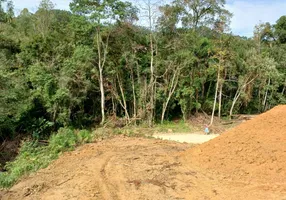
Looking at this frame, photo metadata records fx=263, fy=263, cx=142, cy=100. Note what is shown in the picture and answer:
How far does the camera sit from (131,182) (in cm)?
512

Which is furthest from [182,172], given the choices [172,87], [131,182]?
[172,87]

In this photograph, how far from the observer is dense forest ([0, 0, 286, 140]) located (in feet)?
44.3

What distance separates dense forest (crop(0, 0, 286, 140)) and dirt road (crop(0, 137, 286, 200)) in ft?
20.0

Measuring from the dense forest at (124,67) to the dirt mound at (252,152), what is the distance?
27.5 feet

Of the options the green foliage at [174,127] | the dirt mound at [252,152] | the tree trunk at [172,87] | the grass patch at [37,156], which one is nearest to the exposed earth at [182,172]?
the dirt mound at [252,152]

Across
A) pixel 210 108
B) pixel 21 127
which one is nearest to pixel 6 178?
pixel 21 127

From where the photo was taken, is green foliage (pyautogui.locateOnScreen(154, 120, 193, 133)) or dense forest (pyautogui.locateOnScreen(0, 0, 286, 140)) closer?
dense forest (pyautogui.locateOnScreen(0, 0, 286, 140))

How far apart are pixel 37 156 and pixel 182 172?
432cm

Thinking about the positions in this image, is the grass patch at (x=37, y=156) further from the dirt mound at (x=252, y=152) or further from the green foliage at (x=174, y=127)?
the green foliage at (x=174, y=127)

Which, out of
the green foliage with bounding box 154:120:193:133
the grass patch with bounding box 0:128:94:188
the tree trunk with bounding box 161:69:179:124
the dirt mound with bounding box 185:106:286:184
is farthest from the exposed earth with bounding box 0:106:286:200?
the tree trunk with bounding box 161:69:179:124

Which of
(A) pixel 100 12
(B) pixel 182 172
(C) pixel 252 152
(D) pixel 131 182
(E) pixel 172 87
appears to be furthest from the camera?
(E) pixel 172 87

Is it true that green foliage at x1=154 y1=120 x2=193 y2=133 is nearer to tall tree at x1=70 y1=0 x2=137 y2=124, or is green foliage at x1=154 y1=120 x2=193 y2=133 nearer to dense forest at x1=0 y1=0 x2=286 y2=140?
dense forest at x1=0 y1=0 x2=286 y2=140

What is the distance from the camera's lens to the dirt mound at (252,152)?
5289mm

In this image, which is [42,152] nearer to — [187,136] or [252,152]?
[252,152]
